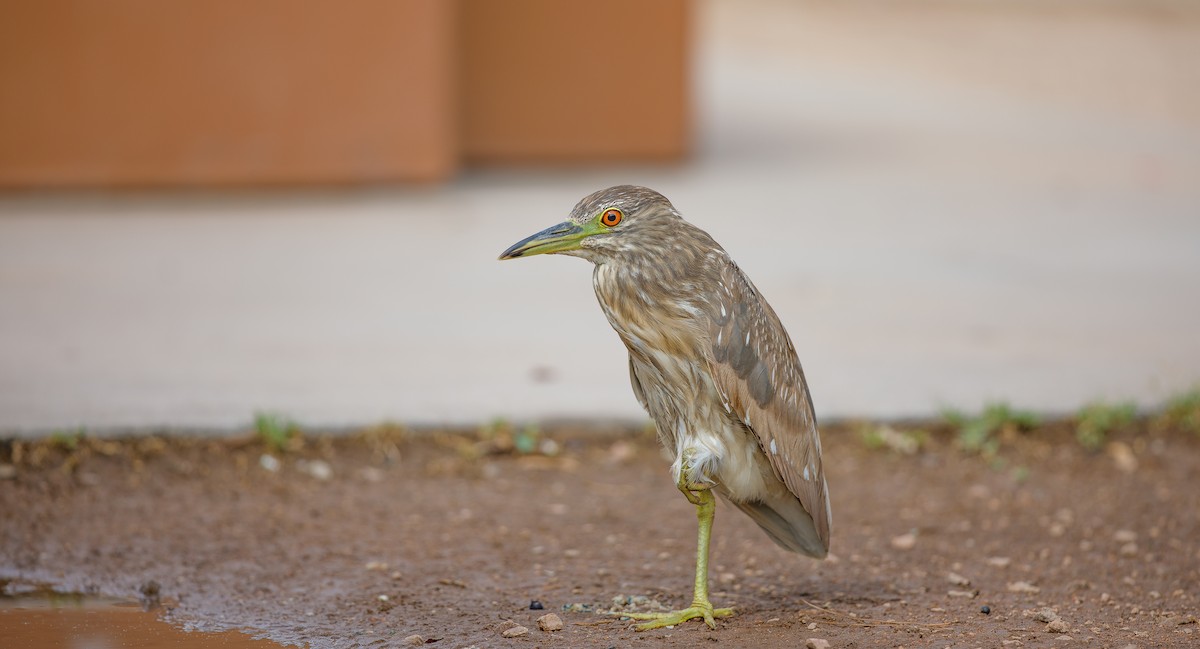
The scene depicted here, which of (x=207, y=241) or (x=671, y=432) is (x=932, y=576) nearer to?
(x=671, y=432)

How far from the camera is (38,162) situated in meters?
9.10

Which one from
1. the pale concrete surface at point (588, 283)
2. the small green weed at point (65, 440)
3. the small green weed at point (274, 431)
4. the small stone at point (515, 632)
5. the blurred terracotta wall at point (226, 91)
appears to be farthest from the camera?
the blurred terracotta wall at point (226, 91)

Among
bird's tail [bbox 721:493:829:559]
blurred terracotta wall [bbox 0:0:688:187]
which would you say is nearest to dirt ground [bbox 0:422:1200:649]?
bird's tail [bbox 721:493:829:559]

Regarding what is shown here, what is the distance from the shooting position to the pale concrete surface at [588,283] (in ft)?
19.3

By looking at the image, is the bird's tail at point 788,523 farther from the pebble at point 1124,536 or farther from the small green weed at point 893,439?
the small green weed at point 893,439

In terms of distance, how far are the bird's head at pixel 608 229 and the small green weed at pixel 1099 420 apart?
2.77 metres

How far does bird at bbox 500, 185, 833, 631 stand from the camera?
3486mm

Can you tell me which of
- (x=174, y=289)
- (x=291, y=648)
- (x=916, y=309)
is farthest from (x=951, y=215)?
(x=291, y=648)

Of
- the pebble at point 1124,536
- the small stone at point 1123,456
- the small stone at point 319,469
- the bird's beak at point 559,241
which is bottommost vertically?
the pebble at point 1124,536

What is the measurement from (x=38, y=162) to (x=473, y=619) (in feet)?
21.8

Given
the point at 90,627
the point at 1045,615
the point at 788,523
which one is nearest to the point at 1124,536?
the point at 1045,615

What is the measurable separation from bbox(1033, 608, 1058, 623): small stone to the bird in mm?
677

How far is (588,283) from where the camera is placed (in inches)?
316

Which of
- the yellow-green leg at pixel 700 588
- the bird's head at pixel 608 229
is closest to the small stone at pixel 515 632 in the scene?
the yellow-green leg at pixel 700 588
